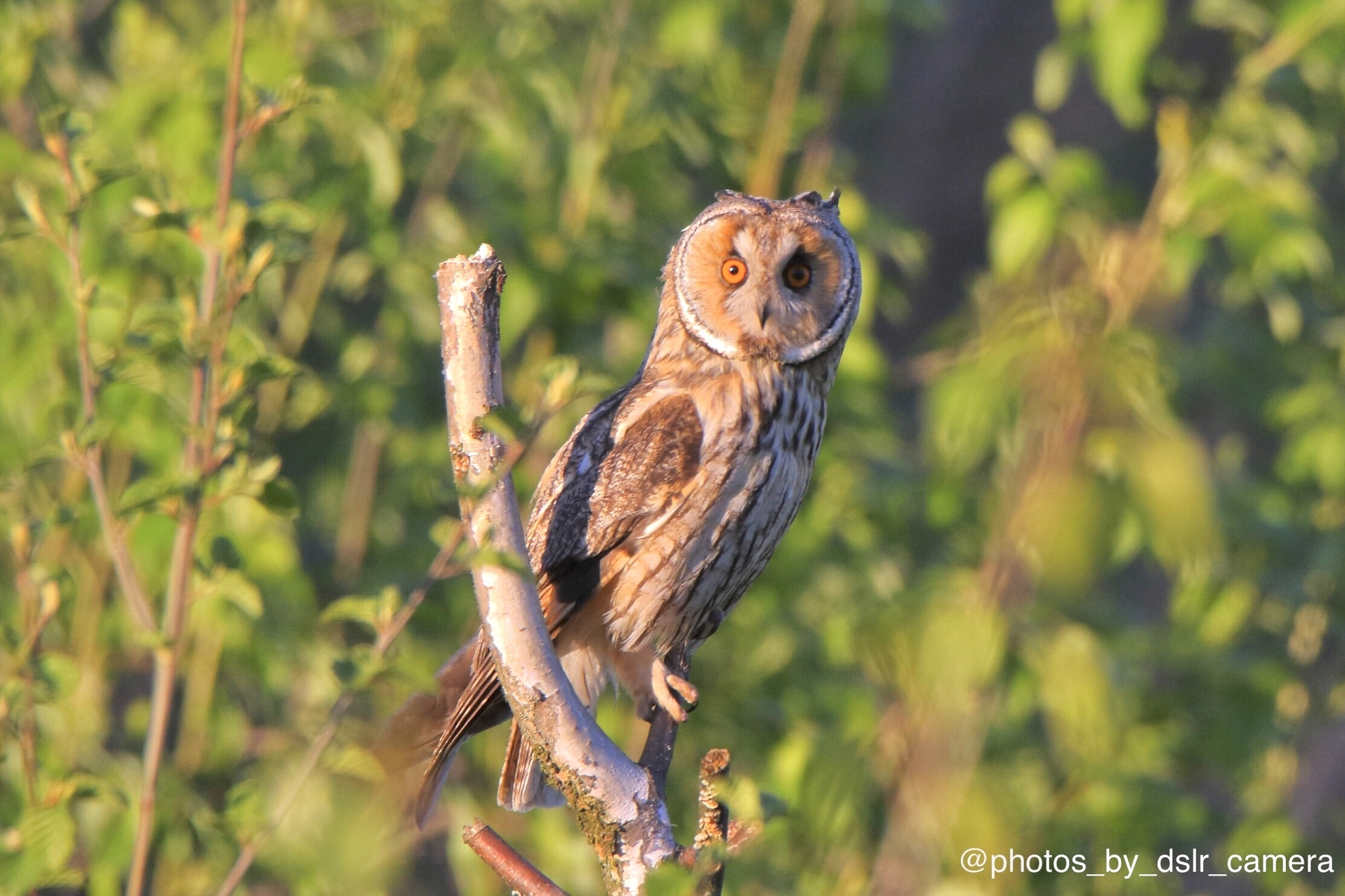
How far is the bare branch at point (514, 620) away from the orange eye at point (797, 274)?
0.88m

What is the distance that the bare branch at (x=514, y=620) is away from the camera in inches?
68.5

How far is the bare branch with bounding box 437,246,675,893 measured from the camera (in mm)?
1739

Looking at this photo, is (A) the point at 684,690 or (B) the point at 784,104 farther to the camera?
(B) the point at 784,104

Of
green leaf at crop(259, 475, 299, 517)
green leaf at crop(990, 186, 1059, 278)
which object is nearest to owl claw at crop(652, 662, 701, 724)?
green leaf at crop(259, 475, 299, 517)

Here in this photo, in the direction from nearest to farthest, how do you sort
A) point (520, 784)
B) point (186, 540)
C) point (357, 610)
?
point (357, 610), point (186, 540), point (520, 784)

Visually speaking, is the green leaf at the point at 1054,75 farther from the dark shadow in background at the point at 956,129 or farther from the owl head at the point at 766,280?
the dark shadow in background at the point at 956,129

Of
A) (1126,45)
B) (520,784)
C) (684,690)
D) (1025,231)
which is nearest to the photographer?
(684,690)

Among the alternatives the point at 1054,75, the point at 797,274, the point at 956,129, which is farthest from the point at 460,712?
the point at 956,129

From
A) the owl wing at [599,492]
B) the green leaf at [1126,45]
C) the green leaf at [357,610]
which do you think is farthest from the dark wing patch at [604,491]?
the green leaf at [1126,45]

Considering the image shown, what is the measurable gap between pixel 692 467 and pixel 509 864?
2.63ft

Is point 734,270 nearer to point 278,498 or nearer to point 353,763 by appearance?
point 278,498

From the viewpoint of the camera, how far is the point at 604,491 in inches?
94.6

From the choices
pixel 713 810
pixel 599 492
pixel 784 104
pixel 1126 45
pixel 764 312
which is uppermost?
pixel 784 104

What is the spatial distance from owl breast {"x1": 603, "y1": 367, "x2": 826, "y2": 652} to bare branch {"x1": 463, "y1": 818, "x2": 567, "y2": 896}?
683mm
